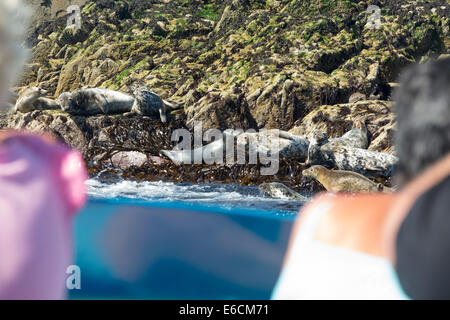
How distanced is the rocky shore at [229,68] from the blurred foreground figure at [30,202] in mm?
4448

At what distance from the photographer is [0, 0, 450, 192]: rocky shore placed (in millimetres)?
6336

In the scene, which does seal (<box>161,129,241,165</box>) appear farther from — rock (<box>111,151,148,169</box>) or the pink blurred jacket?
the pink blurred jacket

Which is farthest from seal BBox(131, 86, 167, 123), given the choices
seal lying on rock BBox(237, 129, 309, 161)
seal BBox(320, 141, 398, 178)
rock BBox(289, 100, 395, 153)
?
seal BBox(320, 141, 398, 178)

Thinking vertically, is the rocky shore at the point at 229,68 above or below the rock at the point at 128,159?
above

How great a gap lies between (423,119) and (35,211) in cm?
42

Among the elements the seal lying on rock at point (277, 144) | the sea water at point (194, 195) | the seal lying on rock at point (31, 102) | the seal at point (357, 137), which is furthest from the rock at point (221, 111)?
the seal lying on rock at point (31, 102)

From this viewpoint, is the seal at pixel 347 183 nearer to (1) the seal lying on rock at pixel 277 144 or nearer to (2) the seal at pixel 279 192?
(2) the seal at pixel 279 192

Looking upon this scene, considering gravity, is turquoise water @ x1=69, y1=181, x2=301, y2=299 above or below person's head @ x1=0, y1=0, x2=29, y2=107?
below

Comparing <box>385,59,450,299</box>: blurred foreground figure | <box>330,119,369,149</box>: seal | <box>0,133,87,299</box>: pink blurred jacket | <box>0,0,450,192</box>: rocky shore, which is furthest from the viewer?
<box>0,0,450,192</box>: rocky shore

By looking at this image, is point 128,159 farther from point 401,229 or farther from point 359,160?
point 401,229

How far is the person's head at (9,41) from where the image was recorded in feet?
1.70
